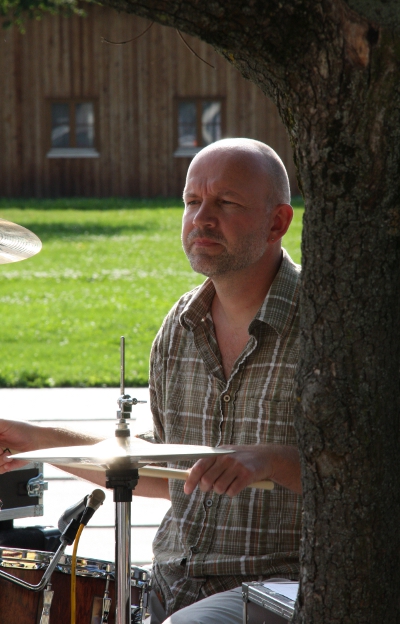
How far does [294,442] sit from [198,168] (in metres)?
0.83

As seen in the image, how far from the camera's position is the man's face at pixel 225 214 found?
104 inches

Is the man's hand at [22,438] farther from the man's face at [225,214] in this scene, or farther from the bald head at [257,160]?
the bald head at [257,160]

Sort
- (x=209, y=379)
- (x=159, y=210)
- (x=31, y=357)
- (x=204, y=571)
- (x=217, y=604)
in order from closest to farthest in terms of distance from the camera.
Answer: (x=217, y=604) → (x=204, y=571) → (x=209, y=379) → (x=31, y=357) → (x=159, y=210)

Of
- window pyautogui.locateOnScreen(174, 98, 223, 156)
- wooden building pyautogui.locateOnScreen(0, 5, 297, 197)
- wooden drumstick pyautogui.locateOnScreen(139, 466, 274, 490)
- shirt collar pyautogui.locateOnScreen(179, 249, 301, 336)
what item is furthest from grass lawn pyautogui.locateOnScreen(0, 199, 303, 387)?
wooden drumstick pyautogui.locateOnScreen(139, 466, 274, 490)

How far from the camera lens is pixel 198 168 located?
2.72 metres

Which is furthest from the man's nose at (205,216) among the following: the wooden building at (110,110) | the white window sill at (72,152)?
the white window sill at (72,152)

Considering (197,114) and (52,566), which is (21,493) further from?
(197,114)

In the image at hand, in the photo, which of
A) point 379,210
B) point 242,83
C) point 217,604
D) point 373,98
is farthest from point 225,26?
point 242,83

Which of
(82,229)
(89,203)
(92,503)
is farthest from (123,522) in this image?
(89,203)

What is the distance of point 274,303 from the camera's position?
2.61 meters

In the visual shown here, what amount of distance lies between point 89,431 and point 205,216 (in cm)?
69

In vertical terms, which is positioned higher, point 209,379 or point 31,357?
point 209,379

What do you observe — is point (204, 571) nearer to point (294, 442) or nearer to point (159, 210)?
point (294, 442)

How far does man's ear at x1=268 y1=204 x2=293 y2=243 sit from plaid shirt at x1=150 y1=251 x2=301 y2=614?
0.08 metres
